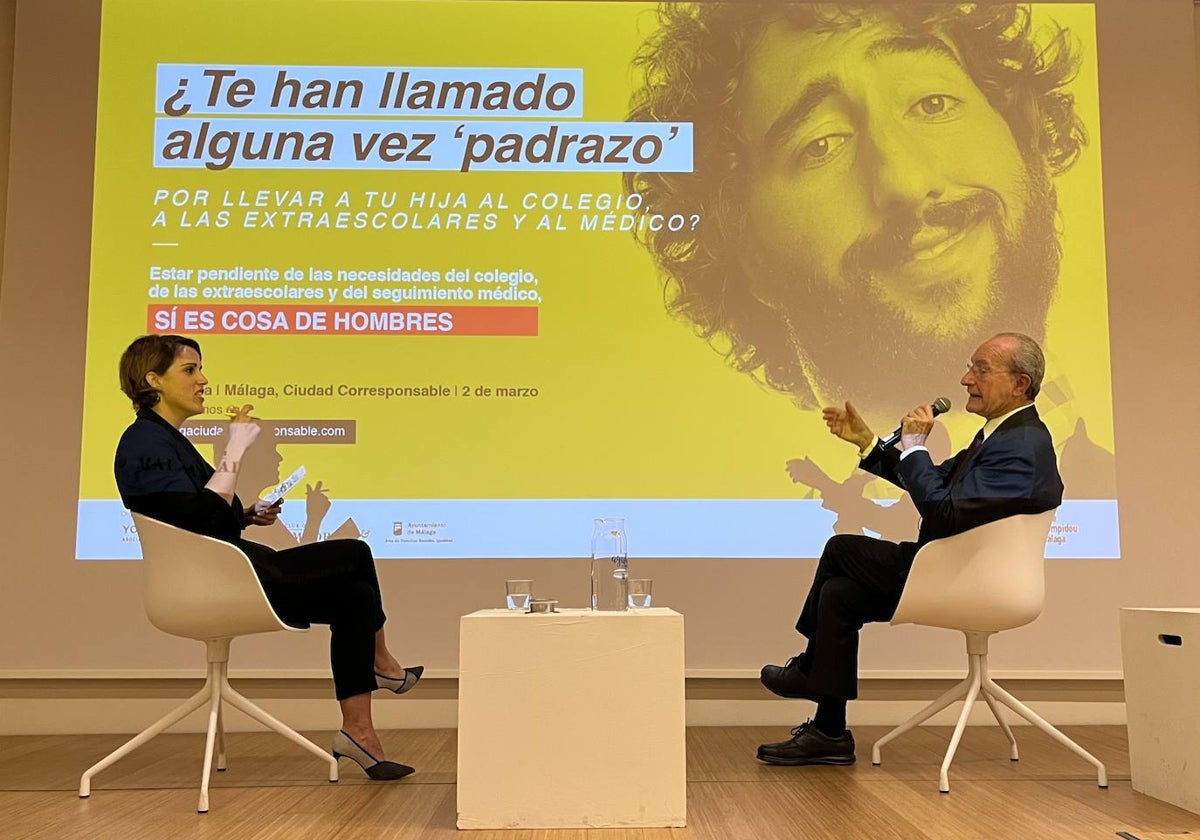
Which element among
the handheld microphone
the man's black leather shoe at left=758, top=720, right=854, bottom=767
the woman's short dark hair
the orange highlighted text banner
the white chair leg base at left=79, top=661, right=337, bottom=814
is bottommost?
the man's black leather shoe at left=758, top=720, right=854, bottom=767

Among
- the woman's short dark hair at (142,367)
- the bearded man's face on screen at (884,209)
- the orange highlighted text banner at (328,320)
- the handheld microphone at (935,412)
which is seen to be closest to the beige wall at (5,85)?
the orange highlighted text banner at (328,320)

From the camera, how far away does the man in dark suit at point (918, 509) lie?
2.88 metres

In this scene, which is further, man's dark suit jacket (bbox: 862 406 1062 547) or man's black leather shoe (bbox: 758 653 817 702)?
man's black leather shoe (bbox: 758 653 817 702)

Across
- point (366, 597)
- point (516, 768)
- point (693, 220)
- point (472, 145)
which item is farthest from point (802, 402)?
point (516, 768)

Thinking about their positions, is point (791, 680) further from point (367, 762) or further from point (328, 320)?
point (328, 320)

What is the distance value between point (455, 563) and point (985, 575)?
1.92 metres

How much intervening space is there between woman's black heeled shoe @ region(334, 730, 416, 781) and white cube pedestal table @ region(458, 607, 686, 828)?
0.64 metres

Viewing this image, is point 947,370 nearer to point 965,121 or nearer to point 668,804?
point 965,121

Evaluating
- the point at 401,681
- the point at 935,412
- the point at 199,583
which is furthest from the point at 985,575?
the point at 199,583

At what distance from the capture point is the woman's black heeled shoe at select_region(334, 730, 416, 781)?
291cm

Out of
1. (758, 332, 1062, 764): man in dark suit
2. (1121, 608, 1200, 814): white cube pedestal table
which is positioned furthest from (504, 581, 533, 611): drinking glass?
(1121, 608, 1200, 814): white cube pedestal table

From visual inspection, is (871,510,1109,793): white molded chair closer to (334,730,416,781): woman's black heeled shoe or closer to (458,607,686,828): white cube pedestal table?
(458,607,686,828): white cube pedestal table

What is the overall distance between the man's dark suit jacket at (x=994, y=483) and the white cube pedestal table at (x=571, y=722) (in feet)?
3.07

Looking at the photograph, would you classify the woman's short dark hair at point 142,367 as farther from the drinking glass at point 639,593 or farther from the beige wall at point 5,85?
the beige wall at point 5,85
